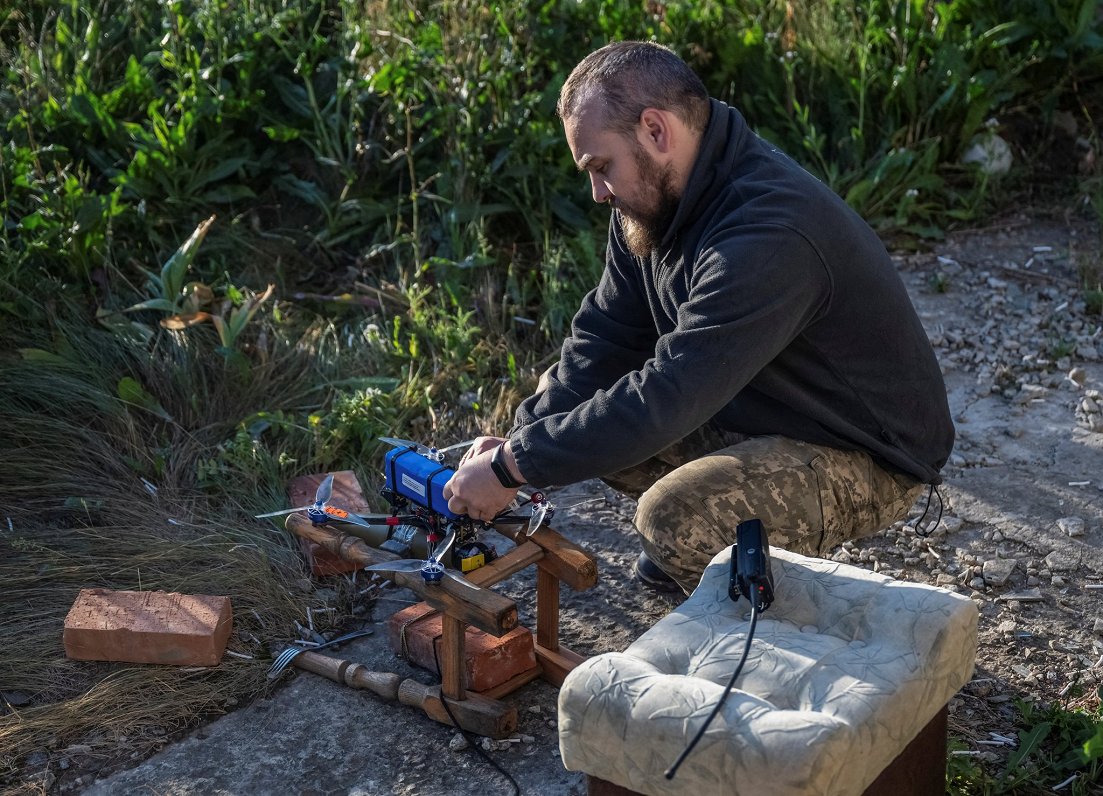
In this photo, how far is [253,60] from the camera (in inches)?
240

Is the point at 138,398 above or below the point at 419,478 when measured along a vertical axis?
below

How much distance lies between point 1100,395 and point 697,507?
2409mm

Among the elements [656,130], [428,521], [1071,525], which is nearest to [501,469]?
[428,521]

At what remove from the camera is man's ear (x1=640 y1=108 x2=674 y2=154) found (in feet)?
10.5

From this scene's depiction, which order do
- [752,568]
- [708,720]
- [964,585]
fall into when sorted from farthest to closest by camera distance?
[964,585], [752,568], [708,720]

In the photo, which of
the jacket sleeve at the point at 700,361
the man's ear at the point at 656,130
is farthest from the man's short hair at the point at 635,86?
the jacket sleeve at the point at 700,361

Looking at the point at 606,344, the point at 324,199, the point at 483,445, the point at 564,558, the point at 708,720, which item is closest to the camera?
the point at 708,720

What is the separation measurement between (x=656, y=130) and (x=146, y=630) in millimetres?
2003

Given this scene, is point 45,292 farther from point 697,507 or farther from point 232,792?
point 697,507

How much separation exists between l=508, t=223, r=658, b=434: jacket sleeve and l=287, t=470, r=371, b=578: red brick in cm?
80

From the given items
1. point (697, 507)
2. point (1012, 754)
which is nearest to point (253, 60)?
point (697, 507)

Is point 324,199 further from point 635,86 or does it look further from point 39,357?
point 635,86

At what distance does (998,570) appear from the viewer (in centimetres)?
391

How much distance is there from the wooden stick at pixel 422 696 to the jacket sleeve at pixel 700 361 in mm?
648
